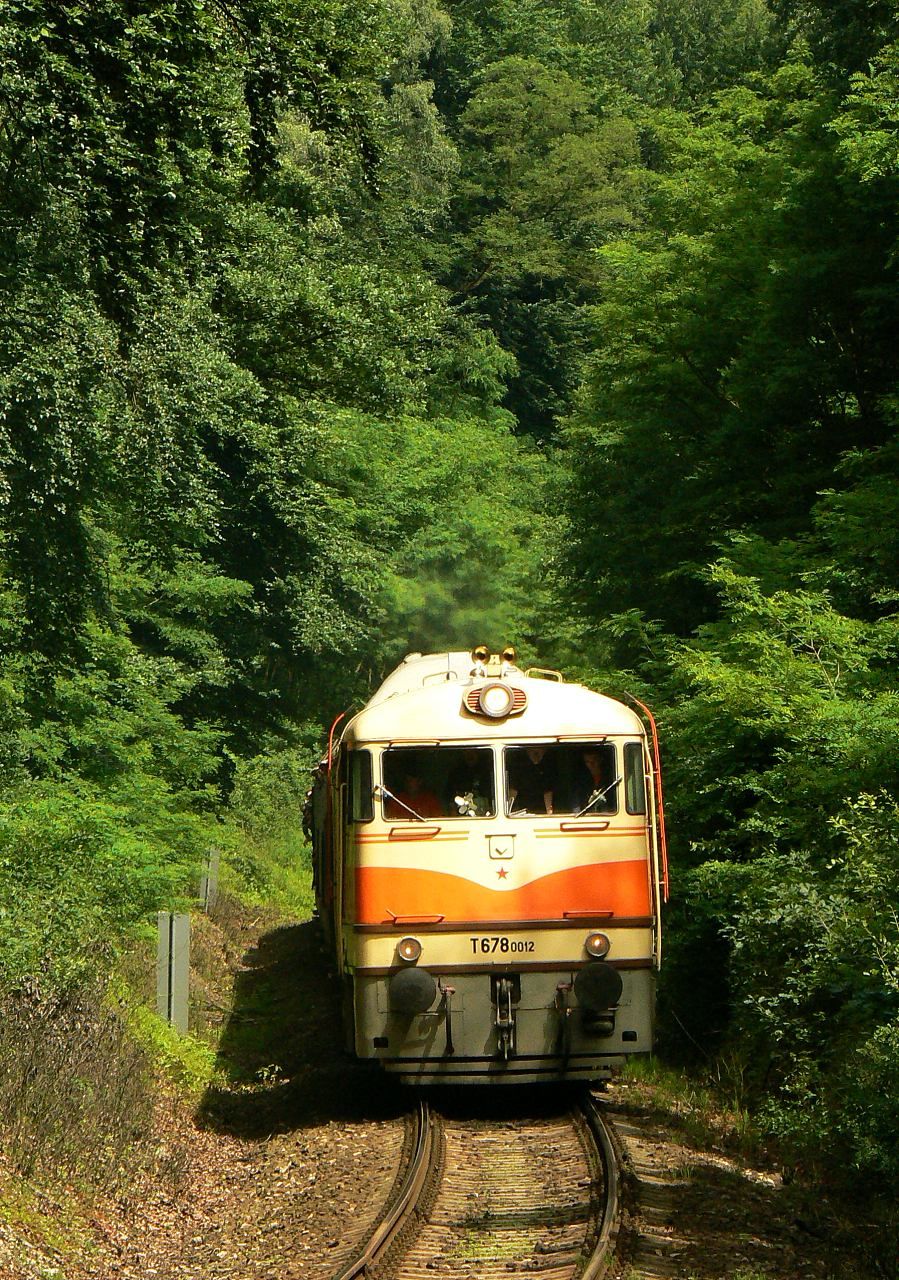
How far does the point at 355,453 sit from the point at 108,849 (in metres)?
24.6

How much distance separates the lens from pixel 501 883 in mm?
11430

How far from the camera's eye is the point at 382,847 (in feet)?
37.6

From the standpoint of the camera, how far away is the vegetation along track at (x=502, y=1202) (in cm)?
779

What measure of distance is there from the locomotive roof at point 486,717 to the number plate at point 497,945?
1509mm

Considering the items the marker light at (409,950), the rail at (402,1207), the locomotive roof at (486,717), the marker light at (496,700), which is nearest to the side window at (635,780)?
the locomotive roof at (486,717)

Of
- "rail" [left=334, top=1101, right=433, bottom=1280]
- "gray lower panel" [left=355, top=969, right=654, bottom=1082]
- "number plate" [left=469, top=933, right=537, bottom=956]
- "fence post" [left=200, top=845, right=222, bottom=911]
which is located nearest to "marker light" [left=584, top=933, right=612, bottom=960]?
"gray lower panel" [left=355, top=969, right=654, bottom=1082]

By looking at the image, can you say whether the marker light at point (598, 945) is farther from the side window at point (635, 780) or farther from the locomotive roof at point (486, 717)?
the locomotive roof at point (486, 717)

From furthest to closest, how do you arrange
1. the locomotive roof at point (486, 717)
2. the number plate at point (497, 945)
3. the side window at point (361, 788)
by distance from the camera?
the locomotive roof at point (486, 717) → the side window at point (361, 788) → the number plate at point (497, 945)

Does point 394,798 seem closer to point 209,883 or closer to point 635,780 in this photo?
point 635,780

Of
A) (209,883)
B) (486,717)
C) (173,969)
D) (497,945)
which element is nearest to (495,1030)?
(497,945)

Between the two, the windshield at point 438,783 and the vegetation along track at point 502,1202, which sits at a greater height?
the windshield at point 438,783

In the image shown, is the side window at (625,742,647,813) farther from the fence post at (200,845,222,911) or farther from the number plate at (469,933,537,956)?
the fence post at (200,845,222,911)

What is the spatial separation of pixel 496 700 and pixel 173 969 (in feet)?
15.2

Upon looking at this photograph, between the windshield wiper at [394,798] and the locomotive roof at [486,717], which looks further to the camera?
the locomotive roof at [486,717]
